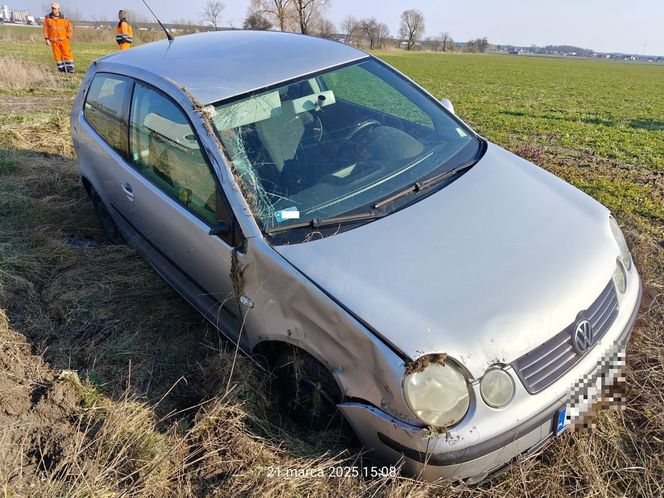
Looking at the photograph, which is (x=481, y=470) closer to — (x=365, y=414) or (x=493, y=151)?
(x=365, y=414)

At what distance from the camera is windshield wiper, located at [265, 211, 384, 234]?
2278mm

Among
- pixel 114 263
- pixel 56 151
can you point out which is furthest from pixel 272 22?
pixel 114 263

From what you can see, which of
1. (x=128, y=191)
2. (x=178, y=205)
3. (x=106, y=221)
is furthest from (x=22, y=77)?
(x=178, y=205)

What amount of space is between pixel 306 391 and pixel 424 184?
1.20m

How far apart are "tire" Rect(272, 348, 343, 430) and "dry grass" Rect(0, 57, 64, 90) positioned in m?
12.5

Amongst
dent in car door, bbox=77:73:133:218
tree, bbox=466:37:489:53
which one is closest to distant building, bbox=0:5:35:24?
tree, bbox=466:37:489:53

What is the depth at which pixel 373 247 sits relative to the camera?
2154 mm

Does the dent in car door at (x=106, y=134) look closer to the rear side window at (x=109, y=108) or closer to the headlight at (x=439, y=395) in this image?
the rear side window at (x=109, y=108)

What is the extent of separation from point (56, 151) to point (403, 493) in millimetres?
6864

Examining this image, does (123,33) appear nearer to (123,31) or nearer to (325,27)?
(123,31)

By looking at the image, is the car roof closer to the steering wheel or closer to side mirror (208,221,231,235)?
the steering wheel

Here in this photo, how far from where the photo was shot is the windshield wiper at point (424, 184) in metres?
2.42

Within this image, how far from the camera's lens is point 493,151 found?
3027 mm

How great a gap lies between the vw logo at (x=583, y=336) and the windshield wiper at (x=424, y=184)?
3.26 ft
